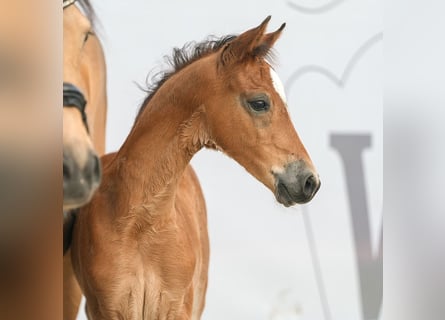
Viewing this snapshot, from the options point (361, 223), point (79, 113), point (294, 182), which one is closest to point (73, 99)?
point (79, 113)

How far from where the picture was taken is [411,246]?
1.33 metres

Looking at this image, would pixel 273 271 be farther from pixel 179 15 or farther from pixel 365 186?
pixel 179 15

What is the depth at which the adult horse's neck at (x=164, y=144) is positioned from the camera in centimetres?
138

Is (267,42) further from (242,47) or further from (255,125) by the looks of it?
(255,125)

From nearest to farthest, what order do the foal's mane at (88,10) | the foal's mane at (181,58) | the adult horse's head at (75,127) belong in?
1. the adult horse's head at (75,127)
2. the foal's mane at (88,10)
3. the foal's mane at (181,58)

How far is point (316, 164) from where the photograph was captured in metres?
1.62

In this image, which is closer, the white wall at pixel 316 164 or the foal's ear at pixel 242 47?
the foal's ear at pixel 242 47

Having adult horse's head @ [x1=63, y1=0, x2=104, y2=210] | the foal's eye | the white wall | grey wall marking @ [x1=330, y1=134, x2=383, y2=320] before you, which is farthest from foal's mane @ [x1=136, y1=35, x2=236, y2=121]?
grey wall marking @ [x1=330, y1=134, x2=383, y2=320]

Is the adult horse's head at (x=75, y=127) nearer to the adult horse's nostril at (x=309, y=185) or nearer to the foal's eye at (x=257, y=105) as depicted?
the foal's eye at (x=257, y=105)

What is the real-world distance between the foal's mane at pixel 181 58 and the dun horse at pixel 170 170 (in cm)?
4

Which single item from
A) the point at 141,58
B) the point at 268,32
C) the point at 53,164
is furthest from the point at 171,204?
the point at 53,164

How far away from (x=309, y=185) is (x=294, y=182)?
1.7 inches

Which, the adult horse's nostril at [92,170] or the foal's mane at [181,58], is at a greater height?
the foal's mane at [181,58]

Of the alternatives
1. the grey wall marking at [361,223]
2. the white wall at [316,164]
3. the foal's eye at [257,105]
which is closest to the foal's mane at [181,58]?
the white wall at [316,164]
